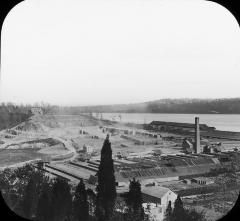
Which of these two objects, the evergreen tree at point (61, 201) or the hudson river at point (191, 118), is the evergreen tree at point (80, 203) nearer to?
the evergreen tree at point (61, 201)

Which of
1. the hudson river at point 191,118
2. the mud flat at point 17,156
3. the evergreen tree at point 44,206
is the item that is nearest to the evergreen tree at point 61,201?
the evergreen tree at point 44,206

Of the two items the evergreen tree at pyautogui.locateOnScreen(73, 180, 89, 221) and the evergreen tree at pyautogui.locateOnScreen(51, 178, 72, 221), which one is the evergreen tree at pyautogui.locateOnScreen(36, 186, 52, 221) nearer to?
the evergreen tree at pyautogui.locateOnScreen(51, 178, 72, 221)

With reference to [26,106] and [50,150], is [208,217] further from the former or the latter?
[26,106]

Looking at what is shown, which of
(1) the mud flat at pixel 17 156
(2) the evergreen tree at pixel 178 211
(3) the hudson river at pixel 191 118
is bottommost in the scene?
(2) the evergreen tree at pixel 178 211

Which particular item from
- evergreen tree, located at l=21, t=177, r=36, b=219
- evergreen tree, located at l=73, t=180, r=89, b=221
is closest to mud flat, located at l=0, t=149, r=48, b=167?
evergreen tree, located at l=21, t=177, r=36, b=219

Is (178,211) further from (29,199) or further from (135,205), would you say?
(29,199)

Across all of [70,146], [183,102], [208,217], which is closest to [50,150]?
[70,146]
